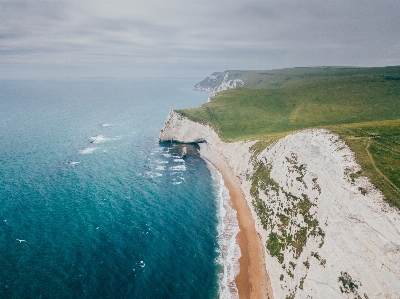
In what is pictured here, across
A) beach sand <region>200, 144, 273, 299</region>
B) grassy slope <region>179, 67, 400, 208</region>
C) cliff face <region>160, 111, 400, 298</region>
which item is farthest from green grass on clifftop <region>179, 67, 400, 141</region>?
cliff face <region>160, 111, 400, 298</region>

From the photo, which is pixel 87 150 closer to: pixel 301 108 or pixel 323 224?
pixel 323 224

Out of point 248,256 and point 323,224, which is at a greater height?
point 323,224

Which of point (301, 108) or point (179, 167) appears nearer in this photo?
point (179, 167)

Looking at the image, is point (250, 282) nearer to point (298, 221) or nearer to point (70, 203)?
point (298, 221)

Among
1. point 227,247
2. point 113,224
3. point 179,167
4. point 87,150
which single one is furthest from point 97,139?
point 227,247

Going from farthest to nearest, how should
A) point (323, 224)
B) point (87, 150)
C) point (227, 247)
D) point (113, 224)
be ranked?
1. point (87, 150)
2. point (113, 224)
3. point (227, 247)
4. point (323, 224)

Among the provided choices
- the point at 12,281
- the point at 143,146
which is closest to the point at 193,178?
the point at 143,146

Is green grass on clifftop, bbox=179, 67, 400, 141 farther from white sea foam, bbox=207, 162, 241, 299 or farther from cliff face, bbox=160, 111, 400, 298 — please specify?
cliff face, bbox=160, 111, 400, 298
